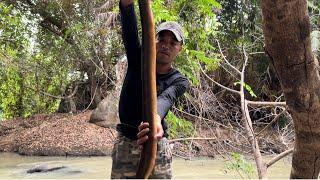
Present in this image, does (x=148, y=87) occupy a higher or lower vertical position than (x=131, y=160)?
higher

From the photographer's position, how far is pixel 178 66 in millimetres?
5836

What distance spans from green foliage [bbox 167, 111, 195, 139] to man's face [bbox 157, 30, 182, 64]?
10.3 feet

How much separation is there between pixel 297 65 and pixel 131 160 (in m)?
0.93

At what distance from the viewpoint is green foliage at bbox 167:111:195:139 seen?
17.6 ft

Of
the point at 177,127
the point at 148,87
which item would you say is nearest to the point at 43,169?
the point at 177,127

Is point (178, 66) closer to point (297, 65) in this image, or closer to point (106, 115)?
point (297, 65)

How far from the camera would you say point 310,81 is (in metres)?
1.66

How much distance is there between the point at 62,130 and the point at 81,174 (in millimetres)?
3398

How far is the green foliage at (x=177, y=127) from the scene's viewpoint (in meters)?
5.36

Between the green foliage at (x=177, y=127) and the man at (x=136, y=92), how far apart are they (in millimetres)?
3118

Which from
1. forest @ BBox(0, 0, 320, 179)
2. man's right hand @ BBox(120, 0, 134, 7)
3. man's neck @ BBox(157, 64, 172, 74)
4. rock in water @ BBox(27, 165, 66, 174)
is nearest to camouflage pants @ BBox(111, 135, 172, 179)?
man's neck @ BBox(157, 64, 172, 74)

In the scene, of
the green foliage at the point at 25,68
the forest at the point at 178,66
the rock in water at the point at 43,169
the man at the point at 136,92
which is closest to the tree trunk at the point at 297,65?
the man at the point at 136,92

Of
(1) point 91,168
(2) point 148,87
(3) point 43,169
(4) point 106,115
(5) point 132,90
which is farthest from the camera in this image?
(4) point 106,115

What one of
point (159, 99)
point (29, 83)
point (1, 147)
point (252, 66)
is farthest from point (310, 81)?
point (29, 83)
